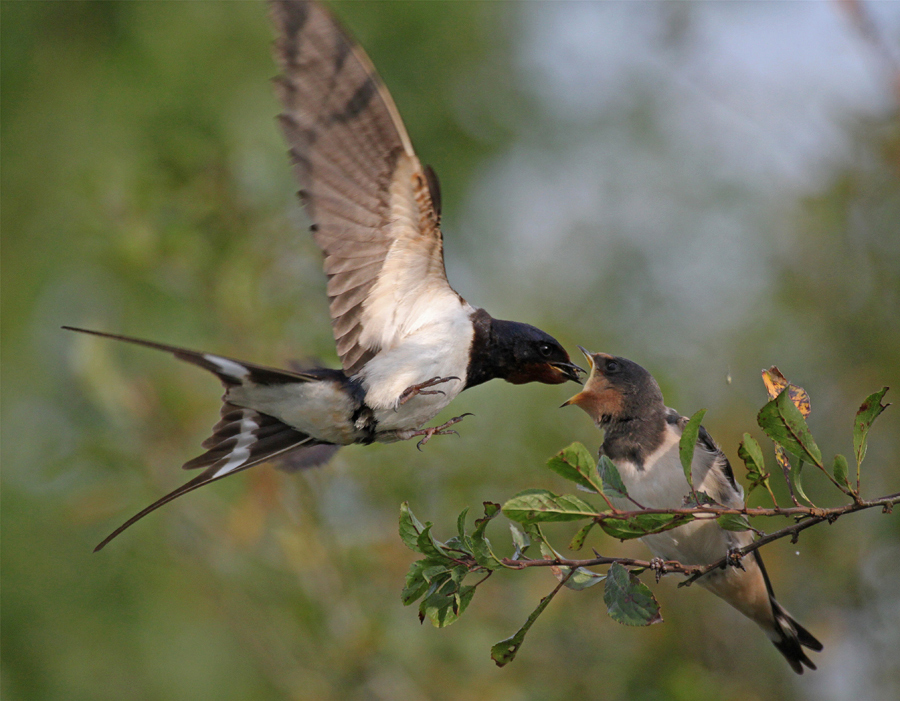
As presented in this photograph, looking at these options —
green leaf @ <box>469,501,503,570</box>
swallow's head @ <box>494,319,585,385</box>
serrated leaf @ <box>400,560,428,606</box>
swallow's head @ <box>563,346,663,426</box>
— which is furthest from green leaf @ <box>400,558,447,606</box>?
swallow's head @ <box>563,346,663,426</box>

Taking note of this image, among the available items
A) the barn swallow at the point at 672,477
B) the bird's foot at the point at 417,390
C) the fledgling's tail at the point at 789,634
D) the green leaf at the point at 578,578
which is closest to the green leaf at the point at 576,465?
the green leaf at the point at 578,578

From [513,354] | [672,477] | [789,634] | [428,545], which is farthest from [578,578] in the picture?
[789,634]

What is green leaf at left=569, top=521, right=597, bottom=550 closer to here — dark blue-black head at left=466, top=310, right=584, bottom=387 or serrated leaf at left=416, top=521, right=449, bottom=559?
serrated leaf at left=416, top=521, right=449, bottom=559

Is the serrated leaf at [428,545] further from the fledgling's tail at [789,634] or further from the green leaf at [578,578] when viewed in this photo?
the fledgling's tail at [789,634]

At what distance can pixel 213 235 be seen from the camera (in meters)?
5.16

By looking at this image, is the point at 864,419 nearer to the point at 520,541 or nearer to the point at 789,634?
the point at 520,541

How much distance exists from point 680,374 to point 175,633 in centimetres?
629

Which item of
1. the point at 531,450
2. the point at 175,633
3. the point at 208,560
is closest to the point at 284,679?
the point at 208,560

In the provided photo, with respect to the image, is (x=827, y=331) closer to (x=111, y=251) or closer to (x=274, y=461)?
(x=274, y=461)

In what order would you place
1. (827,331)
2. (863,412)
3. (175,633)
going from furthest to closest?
1. (175,633)
2. (827,331)
3. (863,412)

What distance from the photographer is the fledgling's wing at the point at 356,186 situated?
3018 millimetres

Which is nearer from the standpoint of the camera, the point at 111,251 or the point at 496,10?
the point at 111,251

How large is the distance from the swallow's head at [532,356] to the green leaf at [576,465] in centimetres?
133

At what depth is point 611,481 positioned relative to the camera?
240 centimetres
